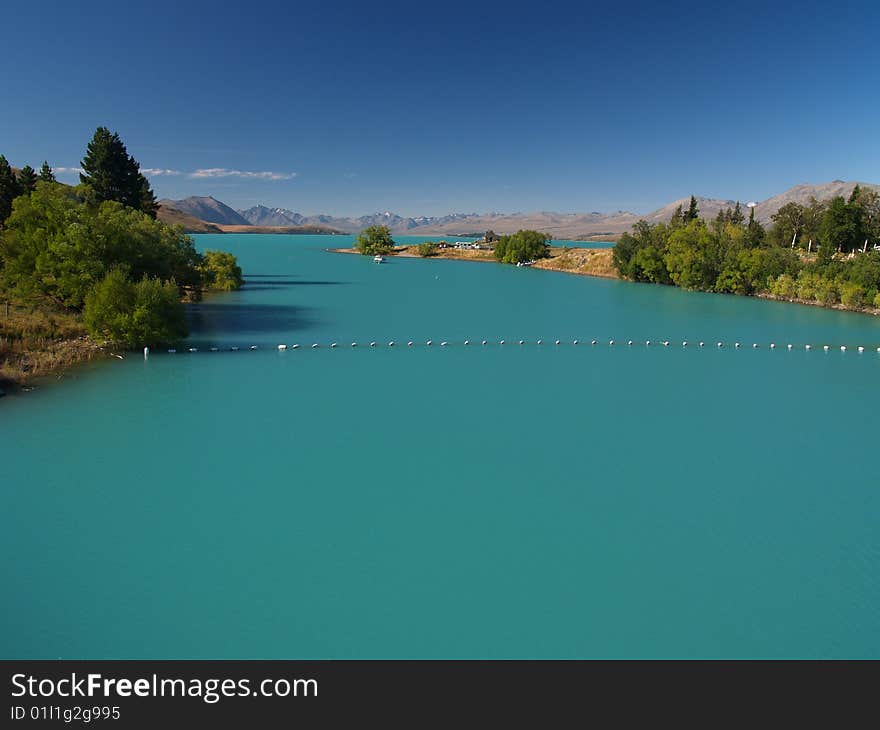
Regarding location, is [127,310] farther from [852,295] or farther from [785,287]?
[785,287]

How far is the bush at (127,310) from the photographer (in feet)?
105

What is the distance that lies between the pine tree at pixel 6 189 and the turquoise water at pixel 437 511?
29625mm

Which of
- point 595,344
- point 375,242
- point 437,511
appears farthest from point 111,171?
point 375,242

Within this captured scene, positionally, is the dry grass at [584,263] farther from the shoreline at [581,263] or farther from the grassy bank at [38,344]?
the grassy bank at [38,344]

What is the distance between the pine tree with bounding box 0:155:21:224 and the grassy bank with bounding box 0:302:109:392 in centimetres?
2140

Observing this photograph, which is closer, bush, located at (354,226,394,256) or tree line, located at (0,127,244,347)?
tree line, located at (0,127,244,347)

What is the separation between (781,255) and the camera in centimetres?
6938

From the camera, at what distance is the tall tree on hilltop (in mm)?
55938

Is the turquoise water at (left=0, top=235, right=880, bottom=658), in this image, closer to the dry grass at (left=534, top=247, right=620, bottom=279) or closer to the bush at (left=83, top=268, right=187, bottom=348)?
the bush at (left=83, top=268, right=187, bottom=348)

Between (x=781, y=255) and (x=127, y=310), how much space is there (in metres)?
66.4

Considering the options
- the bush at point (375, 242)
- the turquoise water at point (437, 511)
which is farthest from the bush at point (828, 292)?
the bush at point (375, 242)

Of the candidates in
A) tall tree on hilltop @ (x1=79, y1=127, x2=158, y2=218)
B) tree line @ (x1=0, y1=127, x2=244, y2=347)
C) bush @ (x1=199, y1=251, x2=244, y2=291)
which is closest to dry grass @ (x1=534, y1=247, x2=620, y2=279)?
bush @ (x1=199, y1=251, x2=244, y2=291)
